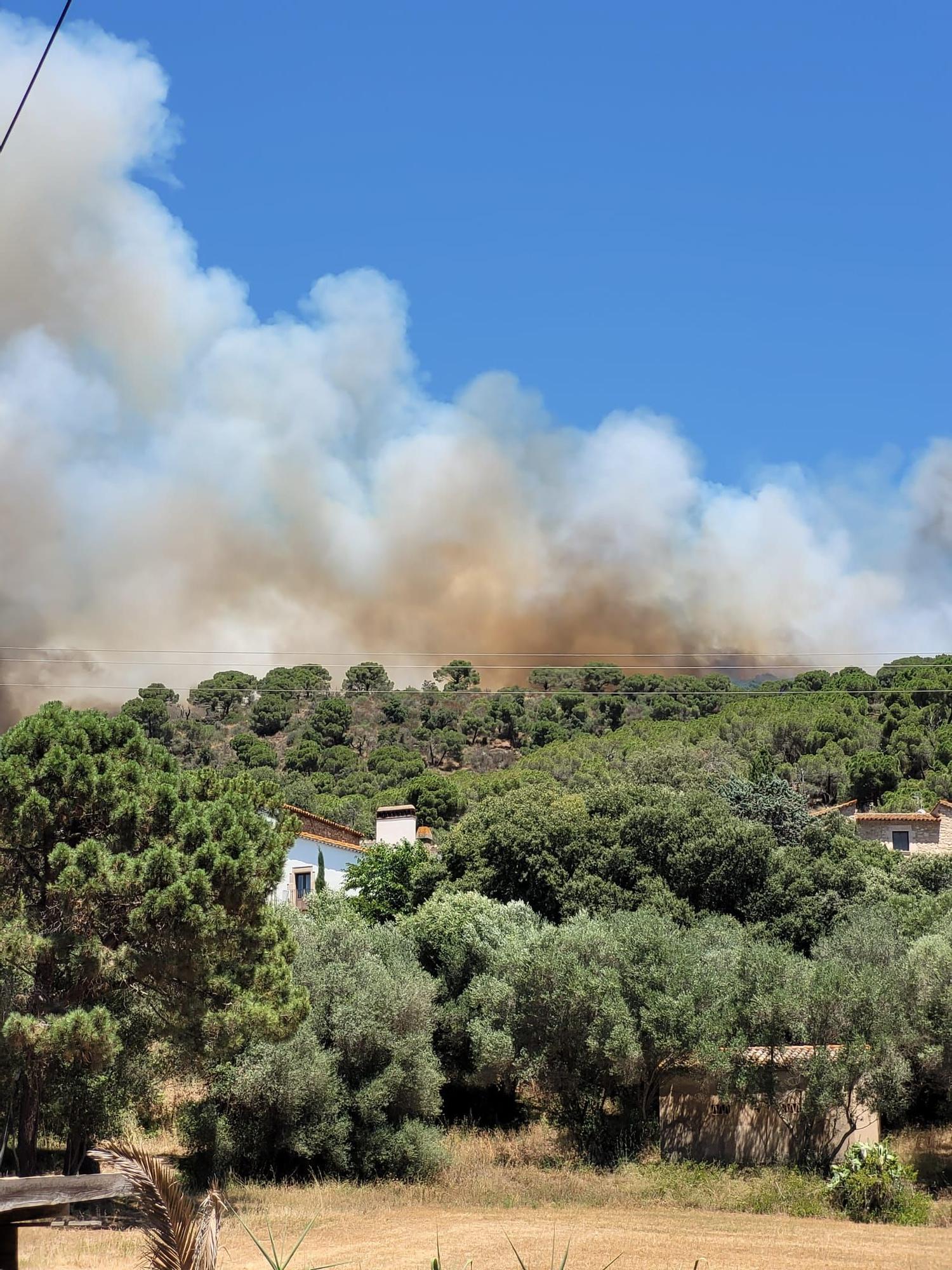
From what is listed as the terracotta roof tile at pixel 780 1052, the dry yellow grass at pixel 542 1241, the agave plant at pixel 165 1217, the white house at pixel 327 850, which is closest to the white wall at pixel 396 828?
the white house at pixel 327 850

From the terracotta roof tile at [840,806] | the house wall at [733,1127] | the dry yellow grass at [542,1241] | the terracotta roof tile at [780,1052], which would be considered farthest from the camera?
the terracotta roof tile at [840,806]

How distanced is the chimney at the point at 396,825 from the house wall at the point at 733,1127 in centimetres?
2381

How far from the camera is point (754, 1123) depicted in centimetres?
2795

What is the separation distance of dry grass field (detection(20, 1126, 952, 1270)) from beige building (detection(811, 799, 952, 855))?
89.9 feet

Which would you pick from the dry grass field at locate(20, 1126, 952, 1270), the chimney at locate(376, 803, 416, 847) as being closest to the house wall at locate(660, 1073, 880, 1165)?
the dry grass field at locate(20, 1126, 952, 1270)

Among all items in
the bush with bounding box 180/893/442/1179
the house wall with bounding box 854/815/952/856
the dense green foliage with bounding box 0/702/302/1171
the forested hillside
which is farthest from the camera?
the forested hillside

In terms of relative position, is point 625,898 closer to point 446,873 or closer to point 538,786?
point 446,873

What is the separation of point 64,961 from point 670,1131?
15805 millimetres

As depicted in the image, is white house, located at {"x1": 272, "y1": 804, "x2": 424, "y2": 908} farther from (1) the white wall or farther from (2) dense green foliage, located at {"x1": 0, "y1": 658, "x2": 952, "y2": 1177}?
(2) dense green foliage, located at {"x1": 0, "y1": 658, "x2": 952, "y2": 1177}

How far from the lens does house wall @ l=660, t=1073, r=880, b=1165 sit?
27.1 metres

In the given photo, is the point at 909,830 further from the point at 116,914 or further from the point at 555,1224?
the point at 116,914

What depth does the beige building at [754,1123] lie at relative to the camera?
27.0 meters

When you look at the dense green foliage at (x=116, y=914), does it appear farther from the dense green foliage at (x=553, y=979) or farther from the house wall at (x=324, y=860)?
the house wall at (x=324, y=860)

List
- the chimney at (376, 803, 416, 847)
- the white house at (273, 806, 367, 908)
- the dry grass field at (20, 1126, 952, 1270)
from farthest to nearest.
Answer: the chimney at (376, 803, 416, 847), the white house at (273, 806, 367, 908), the dry grass field at (20, 1126, 952, 1270)
